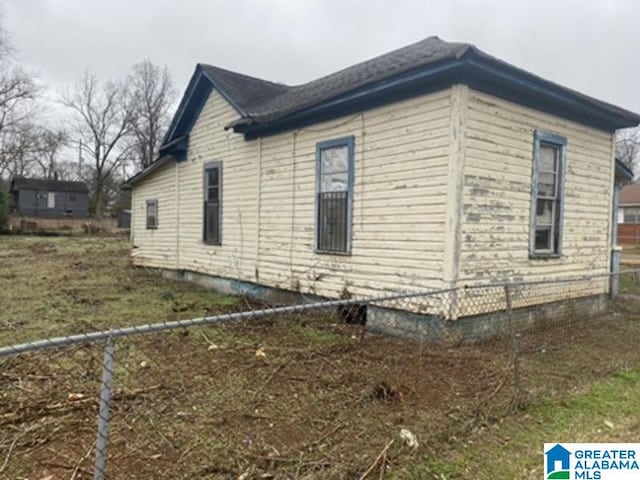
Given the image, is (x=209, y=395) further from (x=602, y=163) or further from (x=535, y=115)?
(x=602, y=163)

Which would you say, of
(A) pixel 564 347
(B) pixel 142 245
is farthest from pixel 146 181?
(A) pixel 564 347

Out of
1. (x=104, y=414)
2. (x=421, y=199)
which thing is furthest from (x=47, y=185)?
(x=104, y=414)

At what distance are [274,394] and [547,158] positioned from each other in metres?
5.70

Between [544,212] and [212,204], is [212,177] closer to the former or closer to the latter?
[212,204]

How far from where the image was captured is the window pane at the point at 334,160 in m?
7.28

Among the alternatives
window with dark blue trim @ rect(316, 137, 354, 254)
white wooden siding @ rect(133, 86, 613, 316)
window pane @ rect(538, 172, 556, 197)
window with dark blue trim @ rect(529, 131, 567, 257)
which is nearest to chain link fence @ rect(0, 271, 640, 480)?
white wooden siding @ rect(133, 86, 613, 316)

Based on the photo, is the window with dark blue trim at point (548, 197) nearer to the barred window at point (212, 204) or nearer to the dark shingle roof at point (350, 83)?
the dark shingle roof at point (350, 83)

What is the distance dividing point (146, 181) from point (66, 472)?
12.1 m

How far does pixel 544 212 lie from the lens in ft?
23.4

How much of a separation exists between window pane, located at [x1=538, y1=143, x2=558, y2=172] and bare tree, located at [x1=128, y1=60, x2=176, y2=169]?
46665 mm

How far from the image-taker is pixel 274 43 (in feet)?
97.4

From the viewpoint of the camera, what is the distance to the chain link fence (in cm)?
283

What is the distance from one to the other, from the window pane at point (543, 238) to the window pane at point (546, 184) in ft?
1.81
